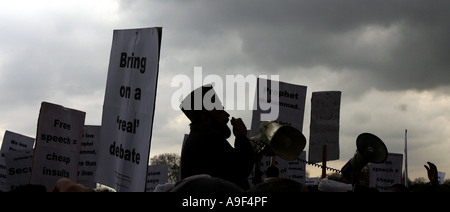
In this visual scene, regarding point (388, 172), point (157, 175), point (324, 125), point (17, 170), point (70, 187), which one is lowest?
point (70, 187)

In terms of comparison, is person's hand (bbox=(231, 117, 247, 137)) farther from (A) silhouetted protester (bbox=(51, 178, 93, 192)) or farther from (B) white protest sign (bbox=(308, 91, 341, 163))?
(B) white protest sign (bbox=(308, 91, 341, 163))

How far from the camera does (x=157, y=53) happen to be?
6.85 m

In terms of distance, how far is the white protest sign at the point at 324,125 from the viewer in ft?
43.1

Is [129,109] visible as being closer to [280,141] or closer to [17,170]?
[280,141]

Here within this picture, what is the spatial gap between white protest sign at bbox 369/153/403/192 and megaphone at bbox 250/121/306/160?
12.8 meters

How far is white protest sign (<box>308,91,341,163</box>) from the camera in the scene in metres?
13.1

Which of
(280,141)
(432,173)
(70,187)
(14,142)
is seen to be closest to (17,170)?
(14,142)

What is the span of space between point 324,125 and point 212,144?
792 centimetres

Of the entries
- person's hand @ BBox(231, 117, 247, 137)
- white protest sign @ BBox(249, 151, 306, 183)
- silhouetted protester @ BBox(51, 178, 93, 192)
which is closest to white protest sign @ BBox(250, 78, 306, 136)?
white protest sign @ BBox(249, 151, 306, 183)

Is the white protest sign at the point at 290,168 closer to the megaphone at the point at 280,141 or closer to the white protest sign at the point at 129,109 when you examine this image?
the megaphone at the point at 280,141

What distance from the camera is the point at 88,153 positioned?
696 inches

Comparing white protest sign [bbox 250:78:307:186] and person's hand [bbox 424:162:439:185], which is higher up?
white protest sign [bbox 250:78:307:186]

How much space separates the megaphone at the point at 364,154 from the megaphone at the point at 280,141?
5.55 feet
